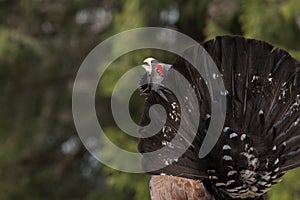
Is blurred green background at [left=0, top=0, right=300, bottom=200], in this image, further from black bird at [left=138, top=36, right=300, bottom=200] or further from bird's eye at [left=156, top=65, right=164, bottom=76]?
black bird at [left=138, top=36, right=300, bottom=200]

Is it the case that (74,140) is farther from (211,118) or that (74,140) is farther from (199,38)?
(211,118)

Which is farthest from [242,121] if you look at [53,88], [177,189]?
[53,88]

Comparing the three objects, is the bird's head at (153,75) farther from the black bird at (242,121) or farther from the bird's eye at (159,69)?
the black bird at (242,121)

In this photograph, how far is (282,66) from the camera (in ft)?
9.82

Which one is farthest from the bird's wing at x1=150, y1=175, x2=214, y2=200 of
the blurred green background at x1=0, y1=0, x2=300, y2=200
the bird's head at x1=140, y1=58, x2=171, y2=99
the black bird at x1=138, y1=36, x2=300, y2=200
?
the blurred green background at x1=0, y1=0, x2=300, y2=200

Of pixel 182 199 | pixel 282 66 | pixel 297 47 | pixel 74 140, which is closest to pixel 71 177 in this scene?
pixel 74 140

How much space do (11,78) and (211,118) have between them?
5.64 metres

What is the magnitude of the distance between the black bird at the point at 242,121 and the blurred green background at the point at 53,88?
3.95 meters

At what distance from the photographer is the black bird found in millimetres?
2943

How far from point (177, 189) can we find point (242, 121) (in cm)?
62

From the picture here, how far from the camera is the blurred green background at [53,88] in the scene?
7.29 meters

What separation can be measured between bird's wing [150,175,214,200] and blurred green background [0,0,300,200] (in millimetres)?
3492

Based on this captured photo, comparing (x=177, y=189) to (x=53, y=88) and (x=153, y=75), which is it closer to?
(x=153, y=75)

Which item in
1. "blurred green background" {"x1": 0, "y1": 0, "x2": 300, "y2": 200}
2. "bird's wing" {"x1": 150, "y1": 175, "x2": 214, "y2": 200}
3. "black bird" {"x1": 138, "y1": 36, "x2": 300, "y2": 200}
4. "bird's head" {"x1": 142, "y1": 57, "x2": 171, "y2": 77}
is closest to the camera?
"black bird" {"x1": 138, "y1": 36, "x2": 300, "y2": 200}
